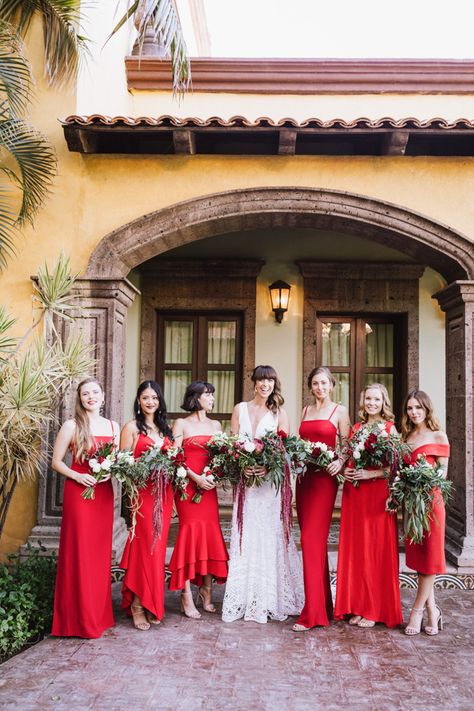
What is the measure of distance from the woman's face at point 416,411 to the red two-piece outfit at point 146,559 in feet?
6.53

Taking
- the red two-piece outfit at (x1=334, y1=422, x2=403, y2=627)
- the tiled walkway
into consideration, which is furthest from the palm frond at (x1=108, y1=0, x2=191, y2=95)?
the tiled walkway

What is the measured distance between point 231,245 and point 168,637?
543 cm

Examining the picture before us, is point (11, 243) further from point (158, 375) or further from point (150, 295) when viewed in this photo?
point (158, 375)

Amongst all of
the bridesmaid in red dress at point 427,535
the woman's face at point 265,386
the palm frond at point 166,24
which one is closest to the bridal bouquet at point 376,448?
the bridesmaid in red dress at point 427,535

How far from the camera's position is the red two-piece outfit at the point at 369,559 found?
4.45 meters

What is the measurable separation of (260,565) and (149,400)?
1556mm

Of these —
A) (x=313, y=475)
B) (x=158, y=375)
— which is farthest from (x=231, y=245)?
(x=313, y=475)

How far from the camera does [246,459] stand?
4.36 metres

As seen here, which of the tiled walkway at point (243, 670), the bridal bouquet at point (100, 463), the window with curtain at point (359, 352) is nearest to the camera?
the tiled walkway at point (243, 670)

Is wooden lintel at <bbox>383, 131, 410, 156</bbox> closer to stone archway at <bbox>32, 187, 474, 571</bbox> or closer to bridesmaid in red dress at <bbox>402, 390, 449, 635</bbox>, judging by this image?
stone archway at <bbox>32, 187, 474, 571</bbox>

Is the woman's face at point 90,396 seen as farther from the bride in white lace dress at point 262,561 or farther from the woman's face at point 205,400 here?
the bride in white lace dress at point 262,561

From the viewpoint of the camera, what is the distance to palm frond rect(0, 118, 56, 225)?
544 cm

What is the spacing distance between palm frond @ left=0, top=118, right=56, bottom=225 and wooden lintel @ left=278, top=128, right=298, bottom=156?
89.8 inches

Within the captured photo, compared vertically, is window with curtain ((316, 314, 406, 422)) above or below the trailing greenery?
above
